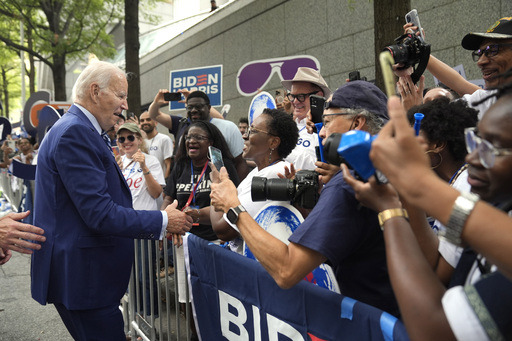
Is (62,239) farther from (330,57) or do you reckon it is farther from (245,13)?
(245,13)

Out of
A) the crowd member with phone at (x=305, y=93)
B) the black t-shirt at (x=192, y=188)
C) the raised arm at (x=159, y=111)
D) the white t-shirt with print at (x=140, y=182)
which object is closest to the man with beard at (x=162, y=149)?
the raised arm at (x=159, y=111)

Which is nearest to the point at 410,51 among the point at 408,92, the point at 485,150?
the point at 408,92

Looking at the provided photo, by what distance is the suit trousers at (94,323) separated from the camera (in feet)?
7.64

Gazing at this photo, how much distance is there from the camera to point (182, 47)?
Answer: 14.1m

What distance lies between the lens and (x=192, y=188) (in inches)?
147

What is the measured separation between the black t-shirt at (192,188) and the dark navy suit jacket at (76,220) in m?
1.29

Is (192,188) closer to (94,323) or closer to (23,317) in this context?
(94,323)

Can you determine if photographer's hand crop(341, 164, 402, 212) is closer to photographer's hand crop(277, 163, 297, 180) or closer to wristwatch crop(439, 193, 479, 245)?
wristwatch crop(439, 193, 479, 245)

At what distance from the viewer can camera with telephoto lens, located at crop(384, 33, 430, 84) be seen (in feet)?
8.43

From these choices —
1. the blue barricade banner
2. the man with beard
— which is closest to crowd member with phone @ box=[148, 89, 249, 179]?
the man with beard

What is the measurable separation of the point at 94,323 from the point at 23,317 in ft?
9.38

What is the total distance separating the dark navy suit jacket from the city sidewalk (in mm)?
2153

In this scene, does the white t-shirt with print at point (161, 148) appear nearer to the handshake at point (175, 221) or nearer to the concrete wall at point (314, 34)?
the concrete wall at point (314, 34)

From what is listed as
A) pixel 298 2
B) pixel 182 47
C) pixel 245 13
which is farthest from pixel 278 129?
pixel 182 47
